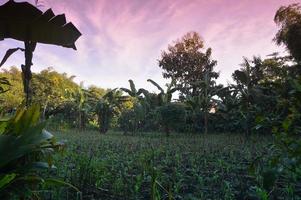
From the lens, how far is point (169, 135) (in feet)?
48.2

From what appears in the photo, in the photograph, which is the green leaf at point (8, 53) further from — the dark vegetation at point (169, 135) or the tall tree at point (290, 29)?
the tall tree at point (290, 29)

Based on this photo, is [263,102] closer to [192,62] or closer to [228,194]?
[228,194]

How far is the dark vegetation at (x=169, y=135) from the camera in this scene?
6.86 ft

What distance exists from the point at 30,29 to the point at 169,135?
38.2ft

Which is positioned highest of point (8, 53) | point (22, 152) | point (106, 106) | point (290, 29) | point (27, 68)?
point (290, 29)

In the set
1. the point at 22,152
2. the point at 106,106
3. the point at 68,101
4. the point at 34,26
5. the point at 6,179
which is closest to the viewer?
the point at 6,179

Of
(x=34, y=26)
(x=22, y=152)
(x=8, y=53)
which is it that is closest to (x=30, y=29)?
(x=34, y=26)

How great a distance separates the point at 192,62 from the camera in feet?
85.5

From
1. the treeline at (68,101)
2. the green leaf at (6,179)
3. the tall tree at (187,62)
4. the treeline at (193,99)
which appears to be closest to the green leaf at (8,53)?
the green leaf at (6,179)

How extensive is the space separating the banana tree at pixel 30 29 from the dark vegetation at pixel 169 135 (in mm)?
53

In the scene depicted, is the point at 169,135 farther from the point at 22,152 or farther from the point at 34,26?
the point at 22,152

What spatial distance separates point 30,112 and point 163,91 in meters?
12.4

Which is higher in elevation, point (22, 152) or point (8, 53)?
point (8, 53)

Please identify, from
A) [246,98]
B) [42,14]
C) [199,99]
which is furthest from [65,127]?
[42,14]
